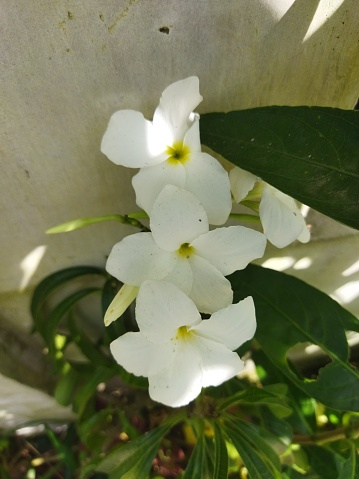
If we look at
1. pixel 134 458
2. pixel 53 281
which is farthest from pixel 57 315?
pixel 134 458

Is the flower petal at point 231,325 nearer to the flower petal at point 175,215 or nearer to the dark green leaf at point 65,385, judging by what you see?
the flower petal at point 175,215

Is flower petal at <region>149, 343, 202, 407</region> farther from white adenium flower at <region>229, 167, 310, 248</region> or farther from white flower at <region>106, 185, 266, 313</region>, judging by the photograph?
white adenium flower at <region>229, 167, 310, 248</region>

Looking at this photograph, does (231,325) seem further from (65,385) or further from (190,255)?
(65,385)

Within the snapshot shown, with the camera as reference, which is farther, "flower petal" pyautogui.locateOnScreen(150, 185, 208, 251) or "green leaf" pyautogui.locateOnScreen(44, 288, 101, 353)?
"green leaf" pyautogui.locateOnScreen(44, 288, 101, 353)

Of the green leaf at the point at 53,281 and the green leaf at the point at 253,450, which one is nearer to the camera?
the green leaf at the point at 253,450

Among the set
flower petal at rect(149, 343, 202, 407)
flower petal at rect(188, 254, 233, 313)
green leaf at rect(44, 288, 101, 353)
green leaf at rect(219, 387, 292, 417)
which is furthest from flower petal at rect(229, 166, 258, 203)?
green leaf at rect(44, 288, 101, 353)

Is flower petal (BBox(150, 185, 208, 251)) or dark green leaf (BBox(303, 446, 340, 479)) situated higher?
flower petal (BBox(150, 185, 208, 251))

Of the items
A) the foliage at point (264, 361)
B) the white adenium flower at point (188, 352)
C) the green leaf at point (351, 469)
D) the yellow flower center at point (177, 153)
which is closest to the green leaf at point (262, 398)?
the foliage at point (264, 361)
